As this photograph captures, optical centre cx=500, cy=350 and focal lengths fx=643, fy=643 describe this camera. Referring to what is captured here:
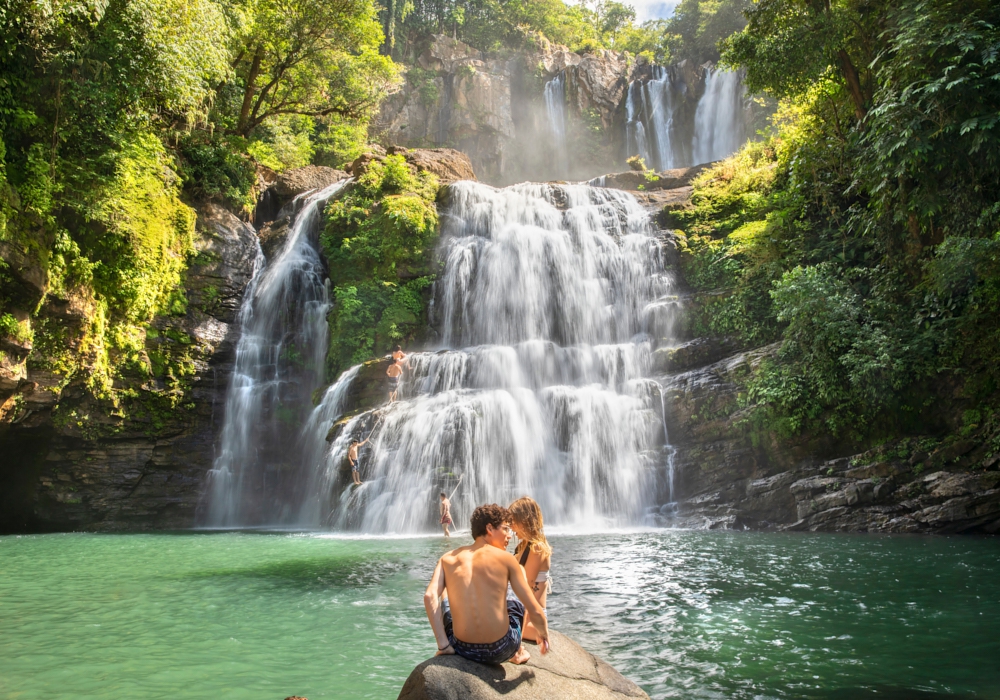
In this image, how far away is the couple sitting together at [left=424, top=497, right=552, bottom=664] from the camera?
3.68 meters

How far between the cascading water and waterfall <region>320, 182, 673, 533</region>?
15101 millimetres

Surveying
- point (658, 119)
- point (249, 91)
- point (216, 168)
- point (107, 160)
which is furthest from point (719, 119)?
point (107, 160)

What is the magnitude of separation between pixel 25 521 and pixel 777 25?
77.7 feet

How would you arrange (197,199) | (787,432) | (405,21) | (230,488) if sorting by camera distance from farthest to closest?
(405,21), (197,199), (230,488), (787,432)

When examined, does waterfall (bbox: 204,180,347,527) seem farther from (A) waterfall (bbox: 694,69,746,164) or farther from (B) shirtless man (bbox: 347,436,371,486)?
(A) waterfall (bbox: 694,69,746,164)

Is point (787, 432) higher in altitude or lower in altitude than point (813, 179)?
lower

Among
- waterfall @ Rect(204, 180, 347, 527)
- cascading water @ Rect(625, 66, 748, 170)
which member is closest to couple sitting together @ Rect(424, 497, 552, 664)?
waterfall @ Rect(204, 180, 347, 527)

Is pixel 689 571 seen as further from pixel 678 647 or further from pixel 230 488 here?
pixel 230 488

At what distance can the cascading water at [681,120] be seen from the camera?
3491cm

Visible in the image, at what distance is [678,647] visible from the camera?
231 inches

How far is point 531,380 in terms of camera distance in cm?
1802

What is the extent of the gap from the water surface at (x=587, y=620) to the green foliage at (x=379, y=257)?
34.0 feet

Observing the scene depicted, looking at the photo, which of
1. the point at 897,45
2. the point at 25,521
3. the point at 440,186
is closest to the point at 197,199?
the point at 440,186

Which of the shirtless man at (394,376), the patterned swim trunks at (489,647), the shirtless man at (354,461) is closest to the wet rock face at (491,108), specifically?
the shirtless man at (394,376)
